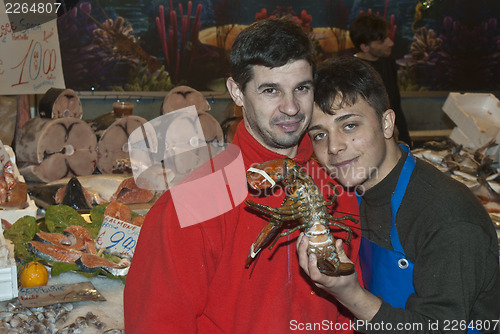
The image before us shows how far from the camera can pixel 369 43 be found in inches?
201

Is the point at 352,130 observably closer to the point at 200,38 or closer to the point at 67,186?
the point at 67,186

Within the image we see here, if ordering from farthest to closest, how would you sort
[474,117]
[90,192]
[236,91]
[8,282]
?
[474,117], [90,192], [8,282], [236,91]

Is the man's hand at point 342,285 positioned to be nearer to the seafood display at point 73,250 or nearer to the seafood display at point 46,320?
the seafood display at point 46,320

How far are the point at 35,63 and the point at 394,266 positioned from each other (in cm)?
331

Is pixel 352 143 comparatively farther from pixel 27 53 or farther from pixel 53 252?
pixel 27 53

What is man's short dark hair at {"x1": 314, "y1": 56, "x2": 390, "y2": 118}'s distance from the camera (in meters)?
2.07

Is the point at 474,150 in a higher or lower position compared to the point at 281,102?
lower

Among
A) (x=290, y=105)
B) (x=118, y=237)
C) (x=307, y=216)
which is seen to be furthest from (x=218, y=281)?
(x=118, y=237)

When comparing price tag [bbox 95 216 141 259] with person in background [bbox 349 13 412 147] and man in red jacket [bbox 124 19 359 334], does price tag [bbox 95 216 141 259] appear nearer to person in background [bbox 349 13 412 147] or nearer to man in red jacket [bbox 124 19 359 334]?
man in red jacket [bbox 124 19 359 334]

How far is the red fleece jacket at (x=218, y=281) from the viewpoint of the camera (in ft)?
5.83

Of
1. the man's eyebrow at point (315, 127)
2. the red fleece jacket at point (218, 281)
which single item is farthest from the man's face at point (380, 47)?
the red fleece jacket at point (218, 281)

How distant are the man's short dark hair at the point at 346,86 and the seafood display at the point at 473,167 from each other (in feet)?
5.89

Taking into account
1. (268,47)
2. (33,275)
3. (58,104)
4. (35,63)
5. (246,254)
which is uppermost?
(268,47)

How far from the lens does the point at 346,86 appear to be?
6.86ft
